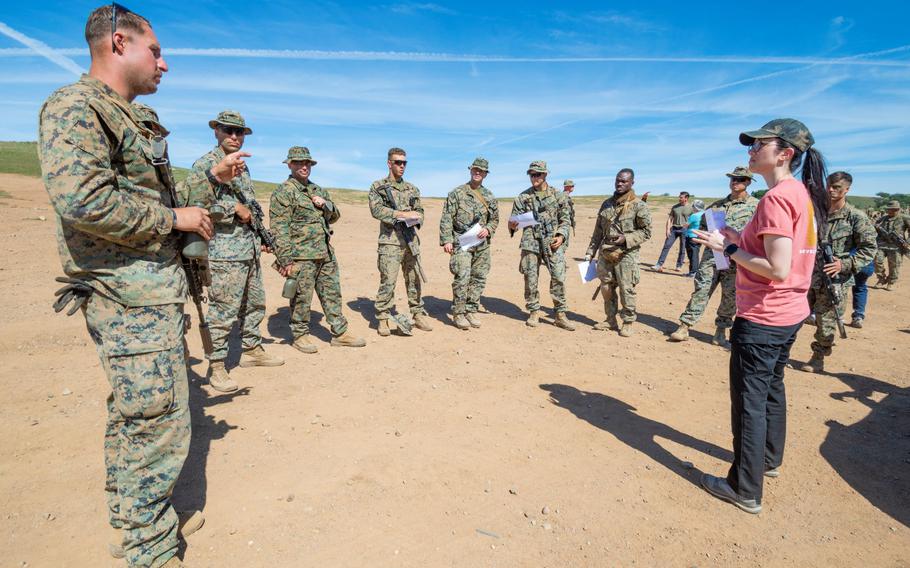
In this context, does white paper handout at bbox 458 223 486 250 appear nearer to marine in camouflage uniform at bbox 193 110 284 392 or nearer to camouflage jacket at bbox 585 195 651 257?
camouflage jacket at bbox 585 195 651 257

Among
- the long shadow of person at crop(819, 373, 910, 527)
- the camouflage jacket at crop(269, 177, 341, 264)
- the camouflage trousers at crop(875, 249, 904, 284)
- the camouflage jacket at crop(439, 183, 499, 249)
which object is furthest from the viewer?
the camouflage trousers at crop(875, 249, 904, 284)

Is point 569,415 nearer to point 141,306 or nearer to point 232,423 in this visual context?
point 232,423

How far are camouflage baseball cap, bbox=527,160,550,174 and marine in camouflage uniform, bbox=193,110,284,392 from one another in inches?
170

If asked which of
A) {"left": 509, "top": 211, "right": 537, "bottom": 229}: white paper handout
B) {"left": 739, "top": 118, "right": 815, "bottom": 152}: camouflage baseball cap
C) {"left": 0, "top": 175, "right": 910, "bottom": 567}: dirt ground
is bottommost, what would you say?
{"left": 0, "top": 175, "right": 910, "bottom": 567}: dirt ground

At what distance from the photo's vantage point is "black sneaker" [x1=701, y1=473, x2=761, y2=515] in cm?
318

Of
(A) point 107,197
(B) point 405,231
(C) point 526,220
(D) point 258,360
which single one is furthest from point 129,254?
(C) point 526,220

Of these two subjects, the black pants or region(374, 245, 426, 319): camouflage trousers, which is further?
region(374, 245, 426, 319): camouflage trousers

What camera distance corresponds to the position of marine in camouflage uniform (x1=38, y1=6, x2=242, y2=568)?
2.03 m

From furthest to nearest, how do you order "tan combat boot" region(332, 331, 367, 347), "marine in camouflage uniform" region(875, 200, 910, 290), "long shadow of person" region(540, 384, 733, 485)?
"marine in camouflage uniform" region(875, 200, 910, 290) → "tan combat boot" region(332, 331, 367, 347) → "long shadow of person" region(540, 384, 733, 485)

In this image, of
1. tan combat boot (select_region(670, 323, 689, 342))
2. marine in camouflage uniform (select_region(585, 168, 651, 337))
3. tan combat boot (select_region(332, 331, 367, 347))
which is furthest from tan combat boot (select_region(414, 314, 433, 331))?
tan combat boot (select_region(670, 323, 689, 342))

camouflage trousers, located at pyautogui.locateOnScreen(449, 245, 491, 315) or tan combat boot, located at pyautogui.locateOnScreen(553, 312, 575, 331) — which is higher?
camouflage trousers, located at pyautogui.locateOnScreen(449, 245, 491, 315)

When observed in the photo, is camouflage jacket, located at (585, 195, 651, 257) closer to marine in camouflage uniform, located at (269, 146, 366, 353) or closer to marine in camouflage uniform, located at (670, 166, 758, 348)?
marine in camouflage uniform, located at (670, 166, 758, 348)

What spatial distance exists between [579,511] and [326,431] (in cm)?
224

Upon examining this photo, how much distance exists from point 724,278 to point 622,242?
5.29 ft
